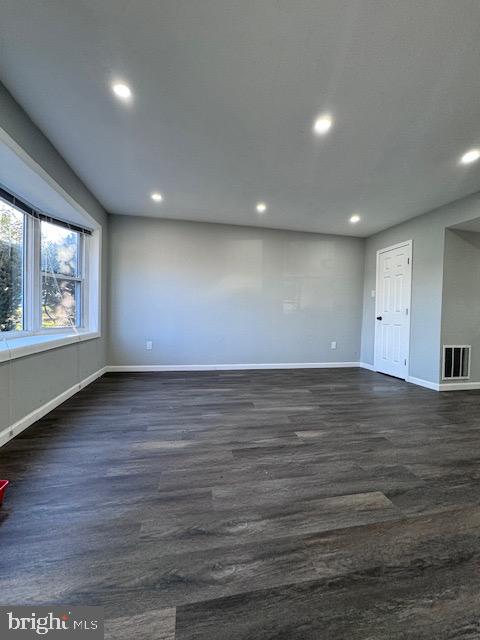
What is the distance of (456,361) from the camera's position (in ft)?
12.4

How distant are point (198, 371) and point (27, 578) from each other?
360 cm

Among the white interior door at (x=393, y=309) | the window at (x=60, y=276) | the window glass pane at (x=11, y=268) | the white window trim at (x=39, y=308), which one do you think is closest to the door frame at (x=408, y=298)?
the white interior door at (x=393, y=309)

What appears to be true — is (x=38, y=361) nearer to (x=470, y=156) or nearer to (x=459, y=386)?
(x=470, y=156)

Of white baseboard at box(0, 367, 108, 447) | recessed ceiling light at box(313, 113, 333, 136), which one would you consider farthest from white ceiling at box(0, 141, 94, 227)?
recessed ceiling light at box(313, 113, 333, 136)

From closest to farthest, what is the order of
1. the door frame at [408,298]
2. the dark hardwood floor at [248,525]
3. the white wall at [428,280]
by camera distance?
the dark hardwood floor at [248,525] < the white wall at [428,280] < the door frame at [408,298]

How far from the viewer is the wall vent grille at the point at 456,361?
3.74m

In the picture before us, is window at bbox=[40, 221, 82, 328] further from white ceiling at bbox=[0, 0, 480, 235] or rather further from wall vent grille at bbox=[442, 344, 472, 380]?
wall vent grille at bbox=[442, 344, 472, 380]

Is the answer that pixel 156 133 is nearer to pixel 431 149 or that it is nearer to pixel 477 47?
pixel 477 47

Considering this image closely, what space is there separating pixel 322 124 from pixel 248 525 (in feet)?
8.96

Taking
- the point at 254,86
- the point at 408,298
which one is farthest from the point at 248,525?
the point at 408,298

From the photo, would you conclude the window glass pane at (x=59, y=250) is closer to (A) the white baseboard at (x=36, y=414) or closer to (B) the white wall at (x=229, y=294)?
(B) the white wall at (x=229, y=294)

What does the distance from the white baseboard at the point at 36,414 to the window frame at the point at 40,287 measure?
2.23ft

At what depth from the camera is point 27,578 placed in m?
0.98

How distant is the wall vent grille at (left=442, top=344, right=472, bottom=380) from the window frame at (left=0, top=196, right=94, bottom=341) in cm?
498
